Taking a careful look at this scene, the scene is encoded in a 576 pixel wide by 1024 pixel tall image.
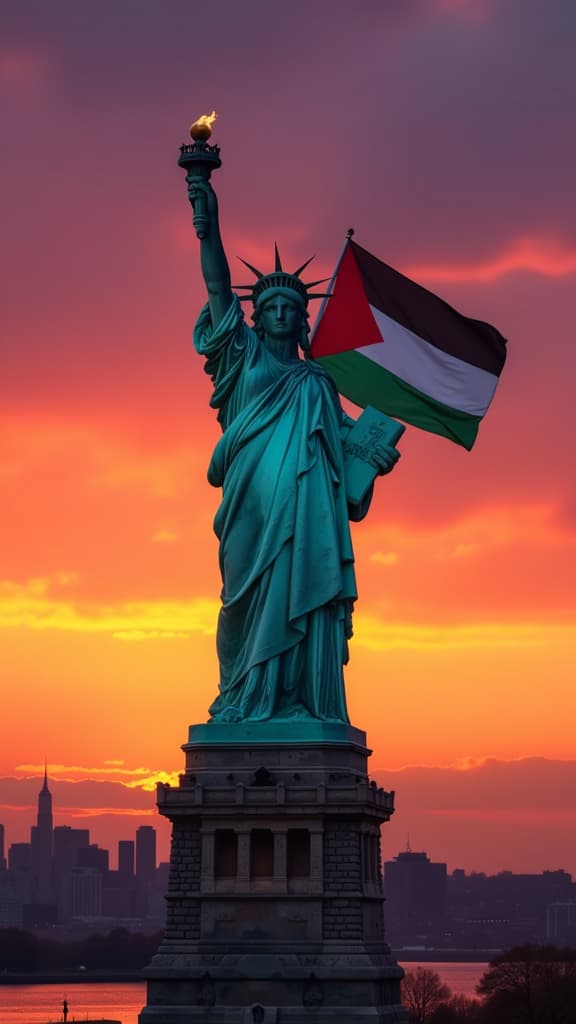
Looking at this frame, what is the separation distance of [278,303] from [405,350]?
3.25m

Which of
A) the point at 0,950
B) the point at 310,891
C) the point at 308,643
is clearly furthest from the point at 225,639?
the point at 0,950

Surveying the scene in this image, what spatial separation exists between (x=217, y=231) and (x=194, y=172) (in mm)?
1224

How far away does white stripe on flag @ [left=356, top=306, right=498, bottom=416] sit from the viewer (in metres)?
48.2

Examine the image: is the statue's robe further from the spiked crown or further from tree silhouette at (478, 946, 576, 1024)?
tree silhouette at (478, 946, 576, 1024)

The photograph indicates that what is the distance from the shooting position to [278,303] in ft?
153

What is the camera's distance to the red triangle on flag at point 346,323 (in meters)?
48.4

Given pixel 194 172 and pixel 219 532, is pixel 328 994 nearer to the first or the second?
pixel 219 532

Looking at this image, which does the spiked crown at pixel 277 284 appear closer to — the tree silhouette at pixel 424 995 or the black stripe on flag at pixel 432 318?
the black stripe on flag at pixel 432 318

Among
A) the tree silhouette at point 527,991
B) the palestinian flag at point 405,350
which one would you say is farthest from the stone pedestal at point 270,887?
the tree silhouette at point 527,991

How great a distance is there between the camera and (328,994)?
138ft

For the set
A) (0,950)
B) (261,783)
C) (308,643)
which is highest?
(0,950)

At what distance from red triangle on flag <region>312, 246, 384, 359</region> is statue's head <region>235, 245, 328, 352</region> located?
136 cm

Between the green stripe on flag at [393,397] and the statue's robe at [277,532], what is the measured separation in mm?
1265

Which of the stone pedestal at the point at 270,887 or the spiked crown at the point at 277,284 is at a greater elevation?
the spiked crown at the point at 277,284
